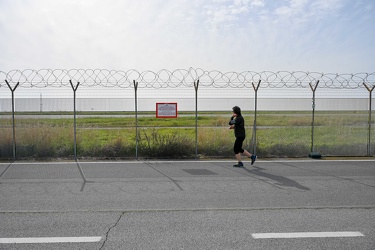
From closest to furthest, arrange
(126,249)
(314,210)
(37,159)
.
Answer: (126,249), (314,210), (37,159)

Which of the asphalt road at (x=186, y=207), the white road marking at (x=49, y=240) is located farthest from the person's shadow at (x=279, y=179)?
the white road marking at (x=49, y=240)

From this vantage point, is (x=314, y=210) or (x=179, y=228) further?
(x=314, y=210)

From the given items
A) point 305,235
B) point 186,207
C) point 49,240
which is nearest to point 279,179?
point 186,207

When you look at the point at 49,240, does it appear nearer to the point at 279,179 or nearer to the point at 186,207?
the point at 186,207

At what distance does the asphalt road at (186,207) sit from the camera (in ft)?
13.4

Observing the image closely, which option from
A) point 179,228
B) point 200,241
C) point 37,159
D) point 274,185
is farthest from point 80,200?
point 37,159

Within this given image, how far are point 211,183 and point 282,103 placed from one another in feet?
40.1

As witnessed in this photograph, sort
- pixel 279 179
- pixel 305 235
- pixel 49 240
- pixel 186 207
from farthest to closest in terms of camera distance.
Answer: pixel 279 179, pixel 186 207, pixel 305 235, pixel 49 240

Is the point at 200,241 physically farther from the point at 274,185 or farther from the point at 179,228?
the point at 274,185

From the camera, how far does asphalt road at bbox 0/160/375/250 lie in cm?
409

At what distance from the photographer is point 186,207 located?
17.9ft

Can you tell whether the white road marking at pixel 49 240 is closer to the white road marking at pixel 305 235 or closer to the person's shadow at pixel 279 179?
the white road marking at pixel 305 235

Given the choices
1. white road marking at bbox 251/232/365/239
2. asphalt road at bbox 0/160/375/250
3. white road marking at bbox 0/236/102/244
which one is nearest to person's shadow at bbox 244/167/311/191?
asphalt road at bbox 0/160/375/250

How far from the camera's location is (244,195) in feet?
20.5
